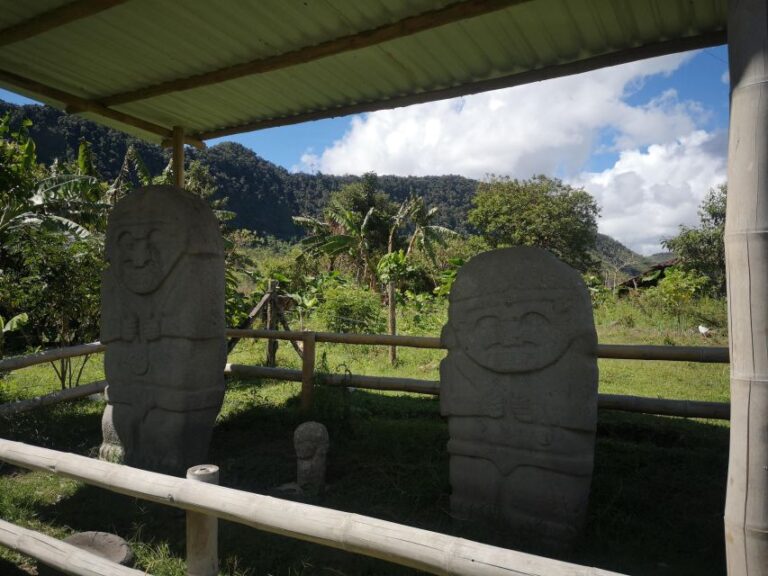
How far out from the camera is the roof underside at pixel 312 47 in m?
3.59

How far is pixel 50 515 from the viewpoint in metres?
3.69

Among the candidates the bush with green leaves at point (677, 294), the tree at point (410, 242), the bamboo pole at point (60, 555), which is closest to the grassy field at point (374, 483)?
the bamboo pole at point (60, 555)

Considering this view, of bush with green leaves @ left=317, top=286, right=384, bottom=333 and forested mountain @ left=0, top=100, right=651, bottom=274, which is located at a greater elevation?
forested mountain @ left=0, top=100, right=651, bottom=274

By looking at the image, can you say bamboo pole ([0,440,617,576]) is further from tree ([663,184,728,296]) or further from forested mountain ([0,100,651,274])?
forested mountain ([0,100,651,274])

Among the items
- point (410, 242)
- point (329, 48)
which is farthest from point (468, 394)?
point (410, 242)

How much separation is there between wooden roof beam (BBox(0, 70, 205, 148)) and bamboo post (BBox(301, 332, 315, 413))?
2507mm

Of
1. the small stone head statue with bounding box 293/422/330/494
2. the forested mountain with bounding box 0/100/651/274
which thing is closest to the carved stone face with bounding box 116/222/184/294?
the small stone head statue with bounding box 293/422/330/494

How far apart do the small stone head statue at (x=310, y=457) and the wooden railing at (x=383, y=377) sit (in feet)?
3.61

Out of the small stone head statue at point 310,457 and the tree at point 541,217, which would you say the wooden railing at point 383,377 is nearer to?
the small stone head statue at point 310,457

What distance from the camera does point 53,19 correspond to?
12.3ft

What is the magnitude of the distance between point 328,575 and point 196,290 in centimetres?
231

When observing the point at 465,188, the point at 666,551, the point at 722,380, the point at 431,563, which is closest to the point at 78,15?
the point at 431,563

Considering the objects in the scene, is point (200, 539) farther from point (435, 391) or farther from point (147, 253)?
point (435, 391)

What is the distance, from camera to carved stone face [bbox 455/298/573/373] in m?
3.29
